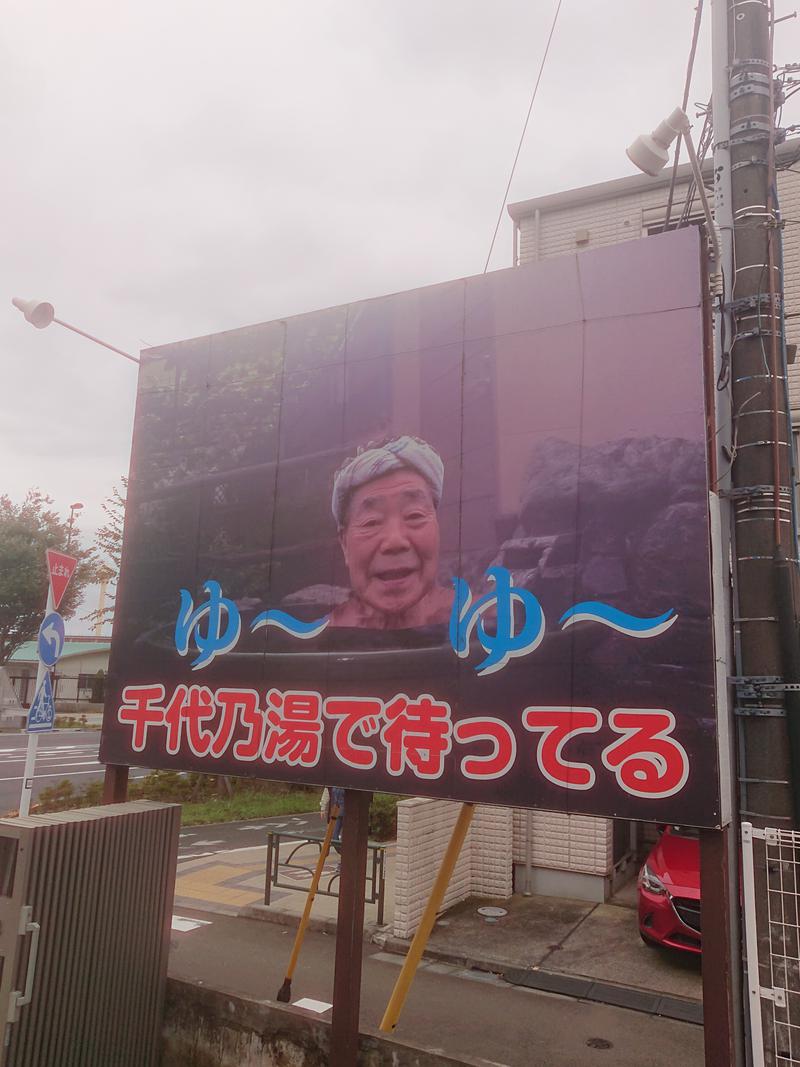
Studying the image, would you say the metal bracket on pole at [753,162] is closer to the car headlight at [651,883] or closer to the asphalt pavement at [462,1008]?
the asphalt pavement at [462,1008]

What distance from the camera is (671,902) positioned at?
8.29 meters

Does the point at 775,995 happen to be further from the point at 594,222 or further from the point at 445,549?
the point at 594,222

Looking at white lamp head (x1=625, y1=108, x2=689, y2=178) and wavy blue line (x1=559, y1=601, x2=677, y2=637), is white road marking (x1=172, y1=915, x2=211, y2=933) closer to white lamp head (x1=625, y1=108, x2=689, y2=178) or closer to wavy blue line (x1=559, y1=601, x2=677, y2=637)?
wavy blue line (x1=559, y1=601, x2=677, y2=637)

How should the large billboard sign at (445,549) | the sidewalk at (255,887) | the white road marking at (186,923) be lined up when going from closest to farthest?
the large billboard sign at (445,549)
the white road marking at (186,923)
the sidewalk at (255,887)

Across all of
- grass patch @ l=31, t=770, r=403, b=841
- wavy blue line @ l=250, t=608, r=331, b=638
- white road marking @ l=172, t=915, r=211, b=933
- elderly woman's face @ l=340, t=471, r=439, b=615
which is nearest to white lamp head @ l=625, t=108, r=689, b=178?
elderly woman's face @ l=340, t=471, r=439, b=615

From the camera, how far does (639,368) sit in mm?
5395

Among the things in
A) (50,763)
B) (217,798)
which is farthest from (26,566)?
(217,798)

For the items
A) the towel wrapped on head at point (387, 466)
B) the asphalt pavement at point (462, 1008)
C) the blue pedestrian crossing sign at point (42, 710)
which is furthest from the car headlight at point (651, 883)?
the blue pedestrian crossing sign at point (42, 710)

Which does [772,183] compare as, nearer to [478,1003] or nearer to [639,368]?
[639,368]

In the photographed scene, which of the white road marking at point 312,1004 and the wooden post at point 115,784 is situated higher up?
the wooden post at point 115,784

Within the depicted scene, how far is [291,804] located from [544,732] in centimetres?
1631

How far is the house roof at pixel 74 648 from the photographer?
6177 centimetres

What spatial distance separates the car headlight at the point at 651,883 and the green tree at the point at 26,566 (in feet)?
141

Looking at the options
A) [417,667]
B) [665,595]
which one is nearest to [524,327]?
[665,595]
